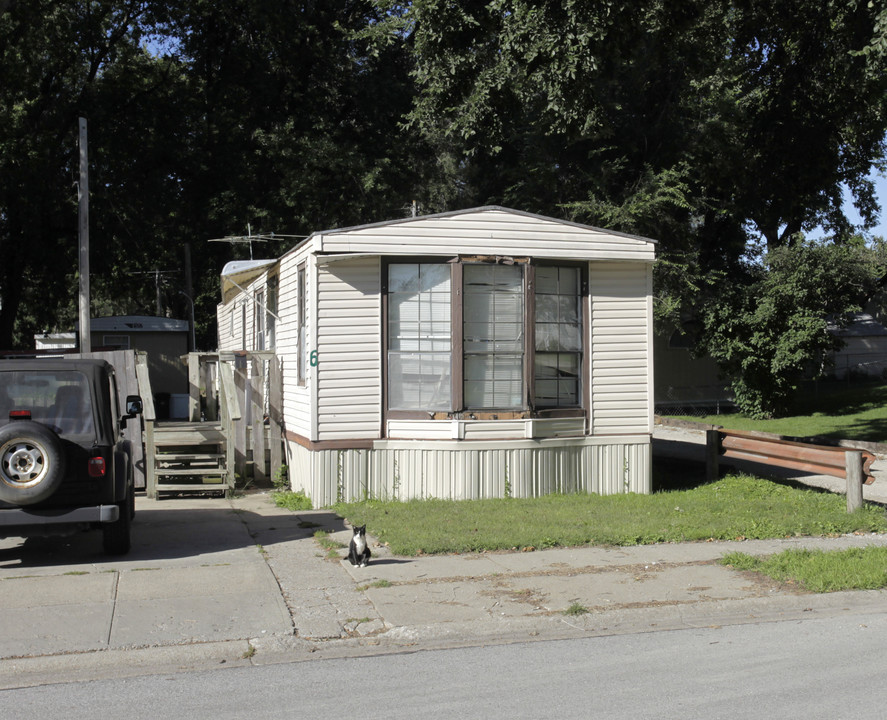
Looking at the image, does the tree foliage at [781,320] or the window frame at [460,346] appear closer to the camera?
the window frame at [460,346]

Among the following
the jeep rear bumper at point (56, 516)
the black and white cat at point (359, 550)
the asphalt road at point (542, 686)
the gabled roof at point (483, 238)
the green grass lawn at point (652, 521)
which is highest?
the gabled roof at point (483, 238)

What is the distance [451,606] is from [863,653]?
2.88 metres

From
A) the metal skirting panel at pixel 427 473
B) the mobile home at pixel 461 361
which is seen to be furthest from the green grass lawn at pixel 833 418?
the metal skirting panel at pixel 427 473

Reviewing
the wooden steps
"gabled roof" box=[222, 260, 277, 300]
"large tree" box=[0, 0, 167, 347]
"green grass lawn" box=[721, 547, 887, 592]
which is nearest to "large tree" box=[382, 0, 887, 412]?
"gabled roof" box=[222, 260, 277, 300]

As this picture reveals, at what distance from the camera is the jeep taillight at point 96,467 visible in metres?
7.93

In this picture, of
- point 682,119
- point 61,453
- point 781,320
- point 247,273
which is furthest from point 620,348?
point 682,119

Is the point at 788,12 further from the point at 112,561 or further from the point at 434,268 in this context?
the point at 112,561

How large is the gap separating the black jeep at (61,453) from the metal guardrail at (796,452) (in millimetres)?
8055

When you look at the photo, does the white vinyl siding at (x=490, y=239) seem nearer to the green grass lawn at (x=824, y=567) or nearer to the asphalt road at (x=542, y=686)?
the green grass lawn at (x=824, y=567)

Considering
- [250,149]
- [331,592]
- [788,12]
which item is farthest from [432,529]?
[250,149]

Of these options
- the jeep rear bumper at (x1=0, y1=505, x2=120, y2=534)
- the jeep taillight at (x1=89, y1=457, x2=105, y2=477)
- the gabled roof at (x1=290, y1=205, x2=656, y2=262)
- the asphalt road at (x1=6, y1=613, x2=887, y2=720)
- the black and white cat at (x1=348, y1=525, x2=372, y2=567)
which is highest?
the gabled roof at (x1=290, y1=205, x2=656, y2=262)

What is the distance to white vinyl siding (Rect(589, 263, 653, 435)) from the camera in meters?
12.1

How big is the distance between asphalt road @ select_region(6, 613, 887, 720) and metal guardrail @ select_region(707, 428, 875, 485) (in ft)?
15.8

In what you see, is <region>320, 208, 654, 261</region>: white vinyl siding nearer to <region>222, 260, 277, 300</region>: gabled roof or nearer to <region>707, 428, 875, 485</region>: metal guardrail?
<region>707, 428, 875, 485</region>: metal guardrail
